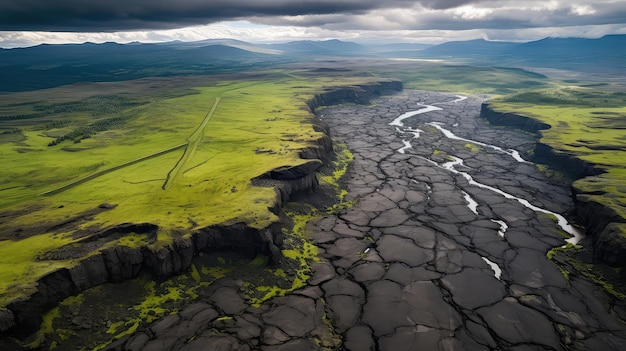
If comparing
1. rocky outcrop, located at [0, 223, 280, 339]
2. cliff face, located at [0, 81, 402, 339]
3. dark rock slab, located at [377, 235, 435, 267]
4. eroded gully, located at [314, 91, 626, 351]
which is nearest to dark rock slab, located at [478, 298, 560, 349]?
eroded gully, located at [314, 91, 626, 351]

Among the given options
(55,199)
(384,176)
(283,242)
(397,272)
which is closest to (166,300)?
(283,242)

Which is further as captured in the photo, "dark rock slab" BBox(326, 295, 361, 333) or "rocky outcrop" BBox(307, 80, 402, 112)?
"rocky outcrop" BBox(307, 80, 402, 112)

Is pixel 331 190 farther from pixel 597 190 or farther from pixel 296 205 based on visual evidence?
pixel 597 190

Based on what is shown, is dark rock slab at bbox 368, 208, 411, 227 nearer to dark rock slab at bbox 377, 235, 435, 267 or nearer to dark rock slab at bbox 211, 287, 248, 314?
dark rock slab at bbox 377, 235, 435, 267

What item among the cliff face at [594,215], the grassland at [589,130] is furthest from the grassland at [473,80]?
the cliff face at [594,215]

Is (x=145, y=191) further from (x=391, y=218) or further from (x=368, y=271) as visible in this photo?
(x=391, y=218)
